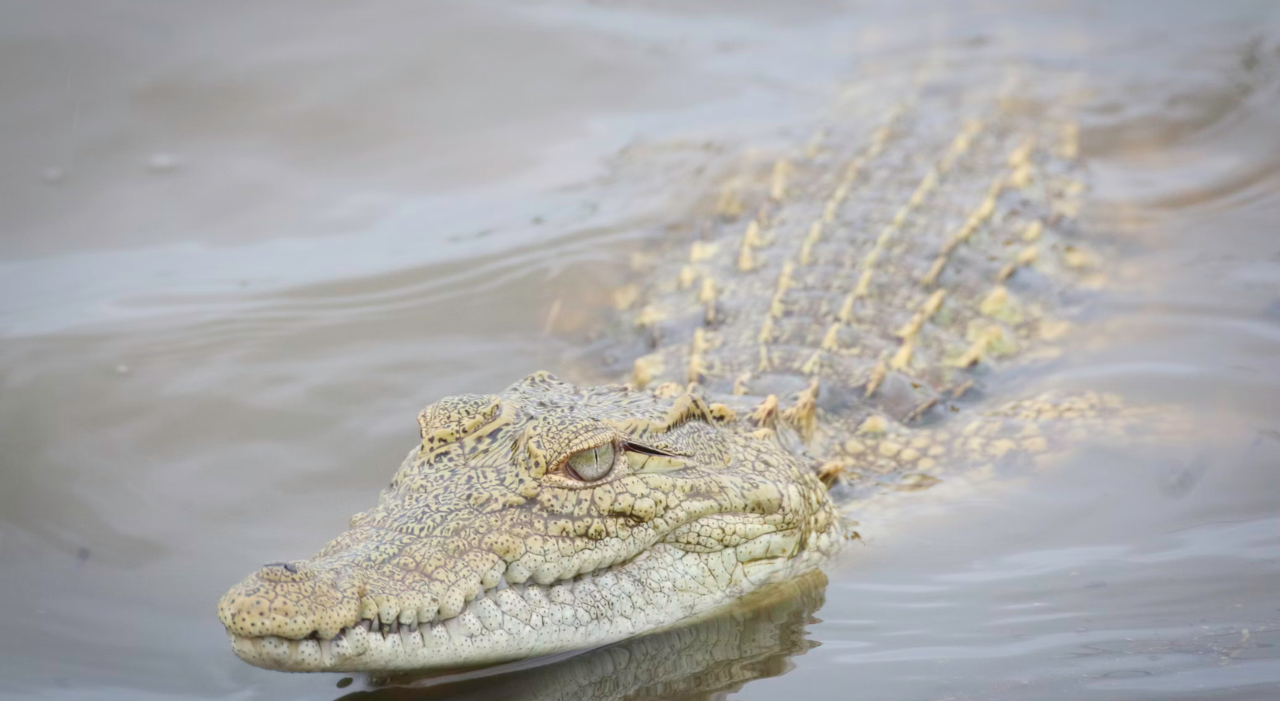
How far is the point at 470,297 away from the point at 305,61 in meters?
3.34

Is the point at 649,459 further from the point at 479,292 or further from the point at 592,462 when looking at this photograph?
the point at 479,292

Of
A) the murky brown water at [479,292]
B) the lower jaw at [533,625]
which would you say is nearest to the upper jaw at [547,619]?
the lower jaw at [533,625]

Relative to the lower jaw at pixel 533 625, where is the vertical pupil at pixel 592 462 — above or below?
above

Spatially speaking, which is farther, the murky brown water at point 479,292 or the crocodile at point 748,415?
the murky brown water at point 479,292

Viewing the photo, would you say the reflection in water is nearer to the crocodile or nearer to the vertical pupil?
the crocodile

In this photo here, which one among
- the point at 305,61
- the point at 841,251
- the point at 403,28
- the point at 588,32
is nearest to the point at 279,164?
the point at 305,61

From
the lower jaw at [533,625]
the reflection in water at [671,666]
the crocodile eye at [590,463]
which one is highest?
the crocodile eye at [590,463]

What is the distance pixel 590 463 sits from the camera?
3.12 metres

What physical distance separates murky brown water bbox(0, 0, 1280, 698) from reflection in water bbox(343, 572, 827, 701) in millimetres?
23

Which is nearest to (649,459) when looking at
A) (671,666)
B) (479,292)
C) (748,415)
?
(671,666)

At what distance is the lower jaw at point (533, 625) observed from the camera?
250cm

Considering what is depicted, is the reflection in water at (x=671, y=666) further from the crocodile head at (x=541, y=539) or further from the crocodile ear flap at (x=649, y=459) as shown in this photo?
the crocodile ear flap at (x=649, y=459)

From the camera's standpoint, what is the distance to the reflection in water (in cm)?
299

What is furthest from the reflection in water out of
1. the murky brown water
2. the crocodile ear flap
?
the crocodile ear flap
